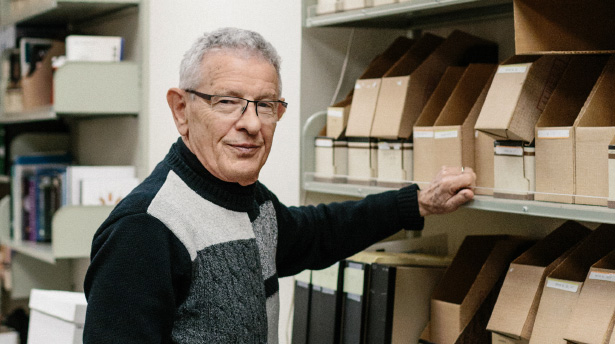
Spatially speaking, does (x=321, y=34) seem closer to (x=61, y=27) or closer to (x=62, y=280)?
(x=61, y=27)

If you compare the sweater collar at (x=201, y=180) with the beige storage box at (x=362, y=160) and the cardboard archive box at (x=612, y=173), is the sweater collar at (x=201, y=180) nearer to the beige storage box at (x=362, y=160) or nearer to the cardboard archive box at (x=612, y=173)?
the beige storage box at (x=362, y=160)

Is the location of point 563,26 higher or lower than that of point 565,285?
higher

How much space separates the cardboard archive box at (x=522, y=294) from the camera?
1615mm

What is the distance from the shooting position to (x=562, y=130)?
153 centimetres

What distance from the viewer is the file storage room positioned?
147 cm

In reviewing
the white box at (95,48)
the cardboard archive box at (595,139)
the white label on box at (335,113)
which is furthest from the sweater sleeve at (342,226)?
the white box at (95,48)

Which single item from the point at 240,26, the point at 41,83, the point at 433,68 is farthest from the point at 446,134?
the point at 41,83

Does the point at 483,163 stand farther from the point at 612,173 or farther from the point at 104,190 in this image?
the point at 104,190

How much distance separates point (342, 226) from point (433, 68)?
1.73 ft

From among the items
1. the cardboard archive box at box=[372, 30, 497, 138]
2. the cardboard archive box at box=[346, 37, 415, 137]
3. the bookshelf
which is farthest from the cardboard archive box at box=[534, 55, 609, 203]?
the bookshelf

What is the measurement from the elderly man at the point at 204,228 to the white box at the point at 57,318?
775 mm

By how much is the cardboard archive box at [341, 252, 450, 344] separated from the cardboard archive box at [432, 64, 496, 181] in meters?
0.32

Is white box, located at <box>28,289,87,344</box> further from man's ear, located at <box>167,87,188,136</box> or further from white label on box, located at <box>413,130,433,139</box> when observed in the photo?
white label on box, located at <box>413,130,433,139</box>

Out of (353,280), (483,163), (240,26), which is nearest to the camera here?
(483,163)
